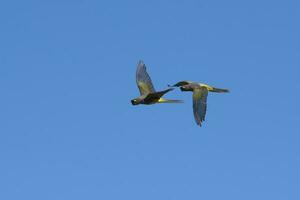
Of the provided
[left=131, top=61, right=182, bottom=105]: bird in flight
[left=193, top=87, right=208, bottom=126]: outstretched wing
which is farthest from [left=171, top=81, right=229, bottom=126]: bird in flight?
[left=131, top=61, right=182, bottom=105]: bird in flight

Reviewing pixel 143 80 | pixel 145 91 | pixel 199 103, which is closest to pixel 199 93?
pixel 199 103

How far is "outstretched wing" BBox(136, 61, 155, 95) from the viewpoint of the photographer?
93.2 m

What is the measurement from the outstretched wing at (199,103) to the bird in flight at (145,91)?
2.29m

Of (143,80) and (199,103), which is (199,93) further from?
(143,80)

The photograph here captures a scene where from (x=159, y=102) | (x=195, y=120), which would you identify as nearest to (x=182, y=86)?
(x=159, y=102)

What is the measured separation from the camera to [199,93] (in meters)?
86.2

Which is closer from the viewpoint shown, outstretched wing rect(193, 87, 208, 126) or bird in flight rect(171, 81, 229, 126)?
outstretched wing rect(193, 87, 208, 126)

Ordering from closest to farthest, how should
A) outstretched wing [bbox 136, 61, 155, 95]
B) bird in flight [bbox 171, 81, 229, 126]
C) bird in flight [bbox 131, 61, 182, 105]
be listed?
bird in flight [bbox 171, 81, 229, 126], bird in flight [bbox 131, 61, 182, 105], outstretched wing [bbox 136, 61, 155, 95]

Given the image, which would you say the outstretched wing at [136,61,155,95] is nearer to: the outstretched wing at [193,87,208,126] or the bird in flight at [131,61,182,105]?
the bird in flight at [131,61,182,105]

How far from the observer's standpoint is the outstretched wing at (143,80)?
93.2 meters

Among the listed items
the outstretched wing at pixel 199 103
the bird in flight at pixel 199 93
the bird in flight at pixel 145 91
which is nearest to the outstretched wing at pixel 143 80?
the bird in flight at pixel 145 91

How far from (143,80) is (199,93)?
9.69m

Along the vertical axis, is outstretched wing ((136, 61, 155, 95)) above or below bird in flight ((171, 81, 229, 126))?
above

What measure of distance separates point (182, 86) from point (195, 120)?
8.55 meters
